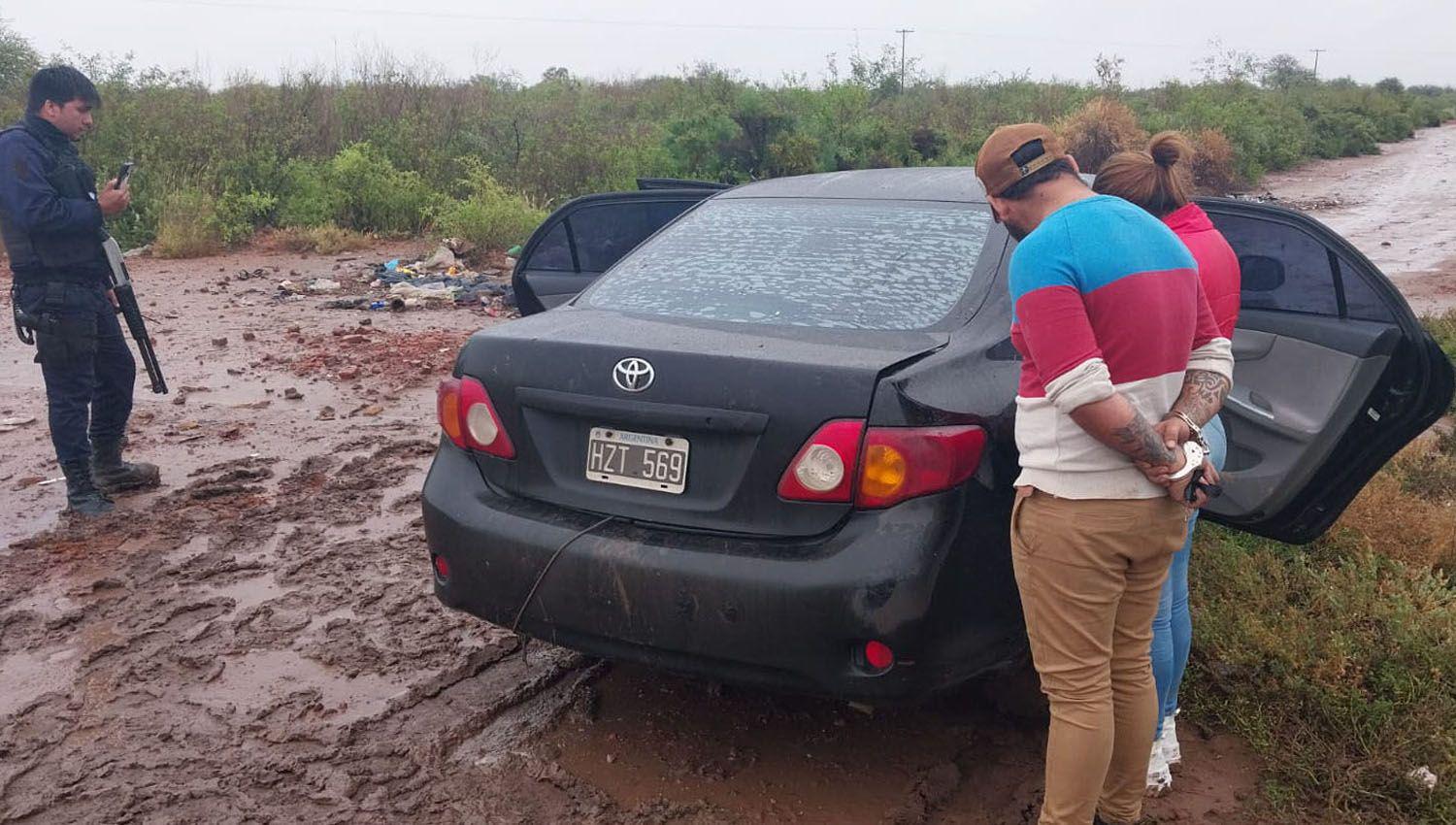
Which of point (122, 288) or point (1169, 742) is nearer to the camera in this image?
point (1169, 742)

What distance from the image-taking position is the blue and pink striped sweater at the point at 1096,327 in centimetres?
202

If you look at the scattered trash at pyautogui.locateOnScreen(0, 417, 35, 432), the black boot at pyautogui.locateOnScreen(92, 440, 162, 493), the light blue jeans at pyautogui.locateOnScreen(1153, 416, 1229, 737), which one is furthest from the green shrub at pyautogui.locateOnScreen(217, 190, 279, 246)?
the light blue jeans at pyautogui.locateOnScreen(1153, 416, 1229, 737)

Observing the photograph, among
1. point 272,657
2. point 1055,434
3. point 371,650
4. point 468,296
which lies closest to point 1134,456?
point 1055,434

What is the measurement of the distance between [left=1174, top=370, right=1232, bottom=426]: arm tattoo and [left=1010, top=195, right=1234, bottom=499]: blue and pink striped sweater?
0.04m

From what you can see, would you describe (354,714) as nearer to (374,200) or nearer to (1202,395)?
(1202,395)

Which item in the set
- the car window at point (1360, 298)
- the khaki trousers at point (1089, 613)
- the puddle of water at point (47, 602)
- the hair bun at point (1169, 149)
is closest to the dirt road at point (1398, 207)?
the car window at point (1360, 298)

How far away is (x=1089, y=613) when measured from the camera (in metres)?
2.17

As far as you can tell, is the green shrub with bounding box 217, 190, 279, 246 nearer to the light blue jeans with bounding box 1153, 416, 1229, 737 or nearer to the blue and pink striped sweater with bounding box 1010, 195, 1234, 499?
the light blue jeans with bounding box 1153, 416, 1229, 737

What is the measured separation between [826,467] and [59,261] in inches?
159

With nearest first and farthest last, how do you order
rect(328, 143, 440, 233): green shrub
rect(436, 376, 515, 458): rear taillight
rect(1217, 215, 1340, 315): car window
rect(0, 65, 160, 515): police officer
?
1. rect(436, 376, 515, 458): rear taillight
2. rect(1217, 215, 1340, 315): car window
3. rect(0, 65, 160, 515): police officer
4. rect(328, 143, 440, 233): green shrub

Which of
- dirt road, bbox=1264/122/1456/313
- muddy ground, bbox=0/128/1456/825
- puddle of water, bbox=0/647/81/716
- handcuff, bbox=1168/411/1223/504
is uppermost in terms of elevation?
handcuff, bbox=1168/411/1223/504

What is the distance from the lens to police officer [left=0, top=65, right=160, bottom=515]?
4711 mm

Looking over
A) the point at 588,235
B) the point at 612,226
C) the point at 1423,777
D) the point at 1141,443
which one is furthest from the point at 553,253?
the point at 1423,777

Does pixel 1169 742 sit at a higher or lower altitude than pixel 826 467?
lower
